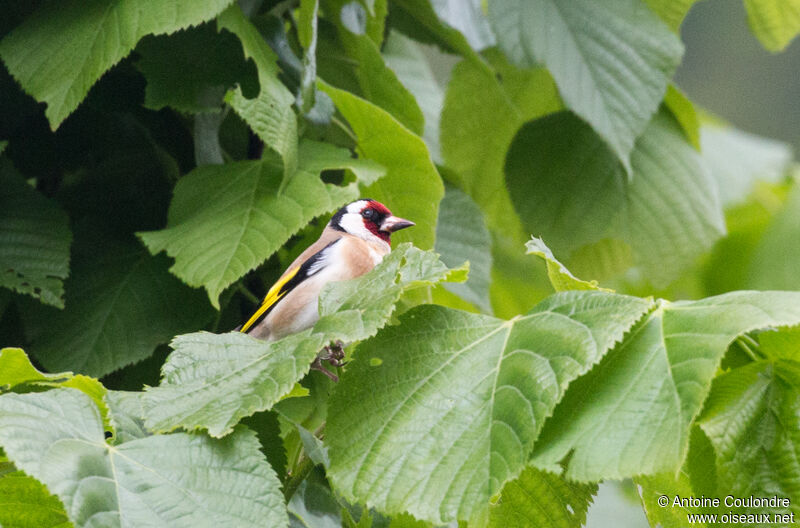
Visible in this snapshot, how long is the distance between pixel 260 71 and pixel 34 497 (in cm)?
72

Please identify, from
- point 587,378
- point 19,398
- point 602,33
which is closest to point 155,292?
point 19,398

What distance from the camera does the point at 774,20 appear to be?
6.22 ft

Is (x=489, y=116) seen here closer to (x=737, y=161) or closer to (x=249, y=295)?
(x=249, y=295)

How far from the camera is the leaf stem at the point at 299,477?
3.37 feet

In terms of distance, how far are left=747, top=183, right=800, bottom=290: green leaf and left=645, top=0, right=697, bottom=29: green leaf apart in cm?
125

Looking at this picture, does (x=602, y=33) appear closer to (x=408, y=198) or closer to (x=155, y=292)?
(x=408, y=198)

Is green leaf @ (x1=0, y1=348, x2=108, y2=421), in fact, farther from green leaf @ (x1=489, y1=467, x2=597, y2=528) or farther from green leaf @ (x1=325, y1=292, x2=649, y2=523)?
green leaf @ (x1=489, y1=467, x2=597, y2=528)

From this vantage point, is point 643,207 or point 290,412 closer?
point 290,412

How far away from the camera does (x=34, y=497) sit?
82cm

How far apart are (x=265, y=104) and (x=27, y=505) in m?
0.69

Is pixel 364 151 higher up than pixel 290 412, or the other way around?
pixel 364 151

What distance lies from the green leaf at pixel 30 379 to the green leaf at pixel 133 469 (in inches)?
1.4

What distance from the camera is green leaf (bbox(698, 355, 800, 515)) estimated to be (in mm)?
818

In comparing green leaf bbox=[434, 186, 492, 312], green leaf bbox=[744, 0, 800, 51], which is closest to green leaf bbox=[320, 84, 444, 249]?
green leaf bbox=[434, 186, 492, 312]
